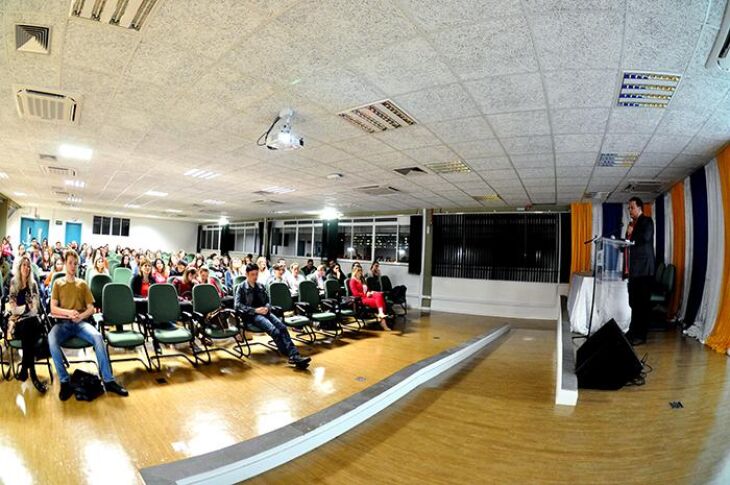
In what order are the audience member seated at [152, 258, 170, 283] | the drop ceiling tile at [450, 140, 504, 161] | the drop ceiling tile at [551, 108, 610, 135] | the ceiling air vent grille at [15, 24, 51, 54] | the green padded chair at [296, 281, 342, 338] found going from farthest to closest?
the audience member seated at [152, 258, 170, 283], the green padded chair at [296, 281, 342, 338], the drop ceiling tile at [450, 140, 504, 161], the drop ceiling tile at [551, 108, 610, 135], the ceiling air vent grille at [15, 24, 51, 54]

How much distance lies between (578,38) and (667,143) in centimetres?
290

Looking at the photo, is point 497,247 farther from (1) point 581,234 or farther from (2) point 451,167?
(2) point 451,167

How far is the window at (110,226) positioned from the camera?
58.3 ft

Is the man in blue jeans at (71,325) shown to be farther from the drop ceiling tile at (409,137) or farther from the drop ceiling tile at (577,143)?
the drop ceiling tile at (577,143)

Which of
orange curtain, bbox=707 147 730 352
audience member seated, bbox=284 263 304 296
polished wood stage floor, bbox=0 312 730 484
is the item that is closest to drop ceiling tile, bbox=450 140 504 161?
orange curtain, bbox=707 147 730 352

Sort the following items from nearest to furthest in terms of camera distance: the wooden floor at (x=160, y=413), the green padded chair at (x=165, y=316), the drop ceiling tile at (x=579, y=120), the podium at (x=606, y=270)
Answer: the wooden floor at (x=160, y=413) → the drop ceiling tile at (x=579, y=120) → the green padded chair at (x=165, y=316) → the podium at (x=606, y=270)

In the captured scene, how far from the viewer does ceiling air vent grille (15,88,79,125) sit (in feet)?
11.1

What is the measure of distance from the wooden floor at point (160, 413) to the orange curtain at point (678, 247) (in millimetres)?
5125

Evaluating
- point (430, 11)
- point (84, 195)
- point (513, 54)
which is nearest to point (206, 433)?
point (430, 11)

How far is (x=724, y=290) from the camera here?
443 cm

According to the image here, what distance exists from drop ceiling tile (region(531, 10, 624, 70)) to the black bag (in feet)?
14.5

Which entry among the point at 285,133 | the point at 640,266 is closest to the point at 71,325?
the point at 285,133

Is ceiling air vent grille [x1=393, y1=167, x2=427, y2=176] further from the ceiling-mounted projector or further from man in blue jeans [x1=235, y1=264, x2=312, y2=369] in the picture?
man in blue jeans [x1=235, y1=264, x2=312, y2=369]

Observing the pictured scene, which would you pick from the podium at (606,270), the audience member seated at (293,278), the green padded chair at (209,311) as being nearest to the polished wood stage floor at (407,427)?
the green padded chair at (209,311)
